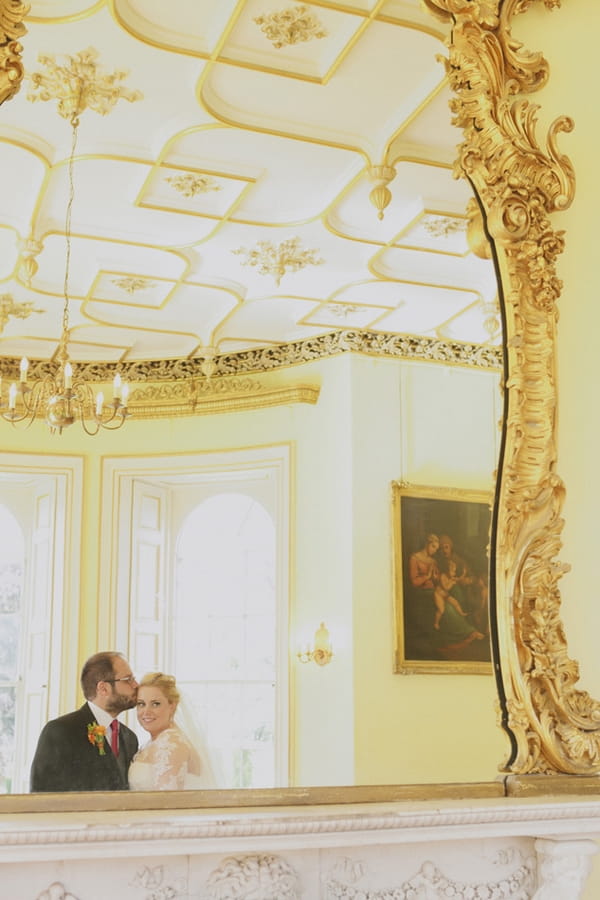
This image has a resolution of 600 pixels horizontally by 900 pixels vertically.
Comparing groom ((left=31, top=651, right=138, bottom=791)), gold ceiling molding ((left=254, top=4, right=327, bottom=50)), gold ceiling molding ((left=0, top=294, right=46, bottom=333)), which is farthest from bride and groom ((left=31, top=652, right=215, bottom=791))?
gold ceiling molding ((left=254, top=4, right=327, bottom=50))

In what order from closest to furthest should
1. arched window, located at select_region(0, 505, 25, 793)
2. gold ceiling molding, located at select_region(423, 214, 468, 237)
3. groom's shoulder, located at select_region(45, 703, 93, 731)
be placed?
arched window, located at select_region(0, 505, 25, 793) → groom's shoulder, located at select_region(45, 703, 93, 731) → gold ceiling molding, located at select_region(423, 214, 468, 237)

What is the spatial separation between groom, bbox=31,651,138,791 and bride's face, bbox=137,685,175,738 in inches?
0.8

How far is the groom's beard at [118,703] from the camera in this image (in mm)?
2223

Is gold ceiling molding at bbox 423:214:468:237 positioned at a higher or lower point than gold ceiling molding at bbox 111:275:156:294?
higher

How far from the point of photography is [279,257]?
274cm

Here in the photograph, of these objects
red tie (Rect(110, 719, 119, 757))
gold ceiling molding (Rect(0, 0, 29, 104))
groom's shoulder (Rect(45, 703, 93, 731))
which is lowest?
red tie (Rect(110, 719, 119, 757))

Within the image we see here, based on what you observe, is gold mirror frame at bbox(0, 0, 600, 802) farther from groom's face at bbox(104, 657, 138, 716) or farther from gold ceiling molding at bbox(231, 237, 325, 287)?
groom's face at bbox(104, 657, 138, 716)

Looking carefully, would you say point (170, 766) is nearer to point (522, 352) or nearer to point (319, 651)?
point (319, 651)

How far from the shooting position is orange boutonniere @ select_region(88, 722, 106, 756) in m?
2.22

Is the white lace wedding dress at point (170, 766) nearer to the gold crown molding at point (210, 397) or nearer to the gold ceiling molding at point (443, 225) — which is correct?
the gold crown molding at point (210, 397)

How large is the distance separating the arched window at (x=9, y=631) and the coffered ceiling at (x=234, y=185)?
0.44 m

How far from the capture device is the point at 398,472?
2.50m

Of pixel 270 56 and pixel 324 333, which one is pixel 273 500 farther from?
pixel 270 56

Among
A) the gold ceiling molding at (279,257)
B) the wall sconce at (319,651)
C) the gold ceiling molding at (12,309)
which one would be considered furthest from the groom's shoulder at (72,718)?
the gold ceiling molding at (279,257)
